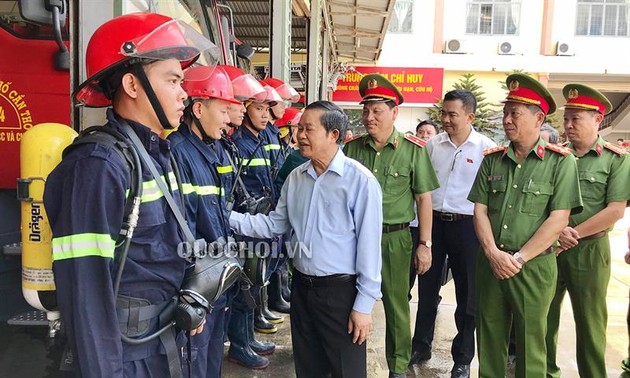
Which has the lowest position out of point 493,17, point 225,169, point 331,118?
point 225,169

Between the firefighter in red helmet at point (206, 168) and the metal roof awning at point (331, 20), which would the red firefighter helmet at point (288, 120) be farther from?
the firefighter in red helmet at point (206, 168)

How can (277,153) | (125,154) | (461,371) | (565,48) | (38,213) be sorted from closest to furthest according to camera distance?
(125,154) < (38,213) < (461,371) < (277,153) < (565,48)

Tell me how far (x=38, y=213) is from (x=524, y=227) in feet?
7.57

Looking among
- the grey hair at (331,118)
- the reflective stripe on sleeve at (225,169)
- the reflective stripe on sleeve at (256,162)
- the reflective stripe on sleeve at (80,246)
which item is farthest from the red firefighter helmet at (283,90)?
the reflective stripe on sleeve at (80,246)

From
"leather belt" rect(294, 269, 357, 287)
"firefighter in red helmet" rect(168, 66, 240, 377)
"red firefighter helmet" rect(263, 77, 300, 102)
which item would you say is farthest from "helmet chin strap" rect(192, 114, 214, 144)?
"red firefighter helmet" rect(263, 77, 300, 102)

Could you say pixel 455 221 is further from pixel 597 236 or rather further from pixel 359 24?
pixel 359 24

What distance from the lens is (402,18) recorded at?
744 inches

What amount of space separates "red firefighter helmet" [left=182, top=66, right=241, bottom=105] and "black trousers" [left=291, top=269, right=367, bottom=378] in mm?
946

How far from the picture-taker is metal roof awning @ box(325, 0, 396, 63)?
9430 mm

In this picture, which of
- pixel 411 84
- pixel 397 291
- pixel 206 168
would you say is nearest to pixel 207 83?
pixel 206 168

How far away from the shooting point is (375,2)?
9141mm

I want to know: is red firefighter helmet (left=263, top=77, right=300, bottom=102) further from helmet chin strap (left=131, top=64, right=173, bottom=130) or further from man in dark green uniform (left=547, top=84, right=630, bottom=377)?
helmet chin strap (left=131, top=64, right=173, bottom=130)

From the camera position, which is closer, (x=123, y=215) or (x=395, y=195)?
(x=123, y=215)

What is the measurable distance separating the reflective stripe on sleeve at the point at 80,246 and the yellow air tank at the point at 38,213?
0.50m
